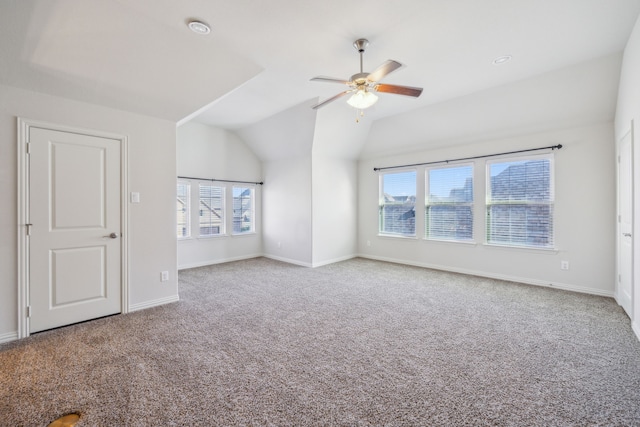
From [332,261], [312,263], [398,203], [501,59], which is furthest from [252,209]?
[501,59]

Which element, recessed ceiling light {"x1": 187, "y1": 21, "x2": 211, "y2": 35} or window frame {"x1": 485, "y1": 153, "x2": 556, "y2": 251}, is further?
window frame {"x1": 485, "y1": 153, "x2": 556, "y2": 251}

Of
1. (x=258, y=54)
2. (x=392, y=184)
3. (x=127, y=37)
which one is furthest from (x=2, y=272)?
(x=392, y=184)

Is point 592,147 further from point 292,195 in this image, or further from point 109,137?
point 109,137

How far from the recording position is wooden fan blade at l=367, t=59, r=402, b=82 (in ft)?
7.59

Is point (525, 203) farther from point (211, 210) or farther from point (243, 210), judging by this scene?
point (211, 210)

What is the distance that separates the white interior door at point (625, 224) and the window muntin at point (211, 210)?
20.8 feet

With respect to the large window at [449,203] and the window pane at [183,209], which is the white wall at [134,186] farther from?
the large window at [449,203]

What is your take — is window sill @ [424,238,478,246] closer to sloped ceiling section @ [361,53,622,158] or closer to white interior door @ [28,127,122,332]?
sloped ceiling section @ [361,53,622,158]

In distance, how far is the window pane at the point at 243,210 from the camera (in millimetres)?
6406

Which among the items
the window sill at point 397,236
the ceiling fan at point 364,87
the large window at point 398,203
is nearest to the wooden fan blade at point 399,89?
the ceiling fan at point 364,87

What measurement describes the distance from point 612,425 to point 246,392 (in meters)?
2.23

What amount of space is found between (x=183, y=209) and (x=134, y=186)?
7.60ft

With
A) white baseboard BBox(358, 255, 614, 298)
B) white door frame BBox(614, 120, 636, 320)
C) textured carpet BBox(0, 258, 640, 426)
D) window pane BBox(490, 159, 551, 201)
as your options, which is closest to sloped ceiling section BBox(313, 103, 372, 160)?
window pane BBox(490, 159, 551, 201)

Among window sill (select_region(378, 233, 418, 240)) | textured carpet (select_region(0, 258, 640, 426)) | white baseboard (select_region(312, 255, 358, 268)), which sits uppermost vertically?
window sill (select_region(378, 233, 418, 240))
